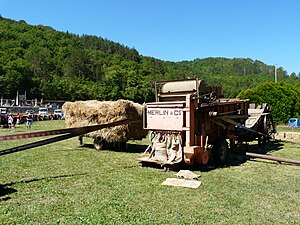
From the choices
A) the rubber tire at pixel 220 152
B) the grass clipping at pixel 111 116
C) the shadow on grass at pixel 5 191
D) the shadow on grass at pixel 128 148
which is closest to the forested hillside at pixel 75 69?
the shadow on grass at pixel 128 148

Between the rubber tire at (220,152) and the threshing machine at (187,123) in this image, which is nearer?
the threshing machine at (187,123)

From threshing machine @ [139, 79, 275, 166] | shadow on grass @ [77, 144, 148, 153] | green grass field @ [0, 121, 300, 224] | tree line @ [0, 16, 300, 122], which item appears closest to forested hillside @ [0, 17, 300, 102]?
tree line @ [0, 16, 300, 122]

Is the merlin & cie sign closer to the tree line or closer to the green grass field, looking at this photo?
the green grass field

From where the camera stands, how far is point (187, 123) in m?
9.30

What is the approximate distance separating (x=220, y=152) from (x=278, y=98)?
18.7 meters

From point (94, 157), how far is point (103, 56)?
453 ft

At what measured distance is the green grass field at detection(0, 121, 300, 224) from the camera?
18.1ft

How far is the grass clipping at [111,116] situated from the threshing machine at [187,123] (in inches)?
97.6

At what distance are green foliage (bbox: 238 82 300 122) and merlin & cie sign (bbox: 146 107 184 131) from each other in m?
18.7

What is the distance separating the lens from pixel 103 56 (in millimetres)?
146000

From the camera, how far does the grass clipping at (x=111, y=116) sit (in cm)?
1307

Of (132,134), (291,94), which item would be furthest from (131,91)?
(132,134)

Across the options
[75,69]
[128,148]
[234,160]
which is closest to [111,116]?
[128,148]

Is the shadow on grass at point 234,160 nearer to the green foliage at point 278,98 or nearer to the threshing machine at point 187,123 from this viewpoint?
the threshing machine at point 187,123
